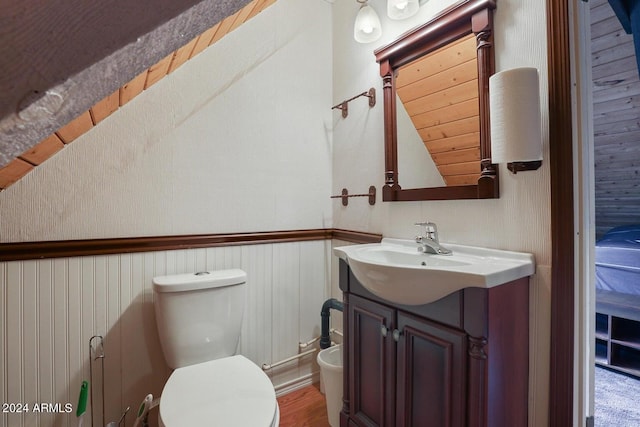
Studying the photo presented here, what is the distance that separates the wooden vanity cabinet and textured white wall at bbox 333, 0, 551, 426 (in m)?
0.06

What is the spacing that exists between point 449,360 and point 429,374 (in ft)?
0.38

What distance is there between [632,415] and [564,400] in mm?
1130

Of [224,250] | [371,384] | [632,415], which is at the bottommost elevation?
[632,415]

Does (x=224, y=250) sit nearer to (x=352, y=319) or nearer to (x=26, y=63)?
(x=352, y=319)

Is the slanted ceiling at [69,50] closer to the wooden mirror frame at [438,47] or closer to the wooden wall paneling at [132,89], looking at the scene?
the wooden wall paneling at [132,89]

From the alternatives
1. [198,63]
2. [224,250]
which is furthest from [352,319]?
[198,63]

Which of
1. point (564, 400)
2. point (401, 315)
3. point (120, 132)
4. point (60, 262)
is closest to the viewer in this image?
point (564, 400)

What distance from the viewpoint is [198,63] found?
1589 millimetres

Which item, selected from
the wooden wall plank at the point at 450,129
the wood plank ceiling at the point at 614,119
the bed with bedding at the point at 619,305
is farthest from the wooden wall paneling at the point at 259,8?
the bed with bedding at the point at 619,305

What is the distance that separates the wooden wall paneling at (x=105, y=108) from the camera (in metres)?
1.11

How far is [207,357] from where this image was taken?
1415 mm

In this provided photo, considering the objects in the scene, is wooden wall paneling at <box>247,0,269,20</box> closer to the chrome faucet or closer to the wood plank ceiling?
the chrome faucet

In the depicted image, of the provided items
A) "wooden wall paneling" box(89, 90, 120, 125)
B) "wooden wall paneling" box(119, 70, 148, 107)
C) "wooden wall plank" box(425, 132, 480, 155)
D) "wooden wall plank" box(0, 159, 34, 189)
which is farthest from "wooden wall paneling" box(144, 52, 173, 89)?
"wooden wall plank" box(425, 132, 480, 155)

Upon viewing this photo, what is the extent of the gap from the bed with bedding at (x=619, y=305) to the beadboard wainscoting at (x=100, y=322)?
221 cm
